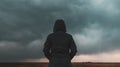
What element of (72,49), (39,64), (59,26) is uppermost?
(59,26)

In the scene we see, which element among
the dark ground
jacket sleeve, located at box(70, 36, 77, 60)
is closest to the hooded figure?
jacket sleeve, located at box(70, 36, 77, 60)

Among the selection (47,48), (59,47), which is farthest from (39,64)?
(59,47)

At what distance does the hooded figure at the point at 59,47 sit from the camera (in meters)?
7.93

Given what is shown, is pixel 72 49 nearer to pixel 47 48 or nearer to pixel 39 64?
pixel 47 48

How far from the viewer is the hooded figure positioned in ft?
26.0

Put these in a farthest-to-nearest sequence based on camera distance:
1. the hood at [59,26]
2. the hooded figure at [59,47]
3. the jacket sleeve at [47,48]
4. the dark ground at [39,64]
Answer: the dark ground at [39,64]
the jacket sleeve at [47,48]
the hood at [59,26]
the hooded figure at [59,47]

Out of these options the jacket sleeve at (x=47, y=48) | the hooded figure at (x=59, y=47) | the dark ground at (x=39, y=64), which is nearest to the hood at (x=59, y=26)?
the hooded figure at (x=59, y=47)

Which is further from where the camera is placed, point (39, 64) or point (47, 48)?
Answer: point (39, 64)

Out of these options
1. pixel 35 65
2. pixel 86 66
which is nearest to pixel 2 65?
pixel 35 65

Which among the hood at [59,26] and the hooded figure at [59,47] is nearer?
the hooded figure at [59,47]

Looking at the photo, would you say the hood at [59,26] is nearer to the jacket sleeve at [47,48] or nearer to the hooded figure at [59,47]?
the hooded figure at [59,47]

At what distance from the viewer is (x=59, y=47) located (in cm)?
799

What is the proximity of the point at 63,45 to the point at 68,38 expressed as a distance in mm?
225

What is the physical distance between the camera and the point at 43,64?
56.3ft
